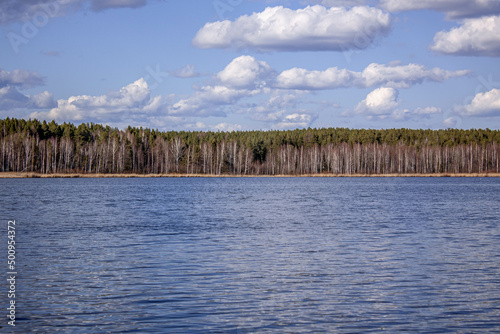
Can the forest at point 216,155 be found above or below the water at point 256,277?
above

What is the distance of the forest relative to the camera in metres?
154

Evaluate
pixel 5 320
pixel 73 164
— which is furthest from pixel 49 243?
pixel 73 164

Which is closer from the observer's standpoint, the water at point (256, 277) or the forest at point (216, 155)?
the water at point (256, 277)

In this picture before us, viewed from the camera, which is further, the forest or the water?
the forest

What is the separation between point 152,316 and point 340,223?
24365mm

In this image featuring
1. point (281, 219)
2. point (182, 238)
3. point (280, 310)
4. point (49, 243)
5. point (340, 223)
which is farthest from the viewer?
point (281, 219)

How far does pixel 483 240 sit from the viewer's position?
94.6 feet

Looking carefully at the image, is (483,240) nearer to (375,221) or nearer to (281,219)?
(375,221)

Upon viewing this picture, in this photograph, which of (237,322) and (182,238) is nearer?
(237,322)

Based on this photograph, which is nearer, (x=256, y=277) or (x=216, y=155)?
(x=256, y=277)

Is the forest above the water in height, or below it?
above

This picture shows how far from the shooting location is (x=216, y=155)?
17050 cm

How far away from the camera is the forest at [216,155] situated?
506 feet

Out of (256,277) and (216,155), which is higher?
(216,155)
